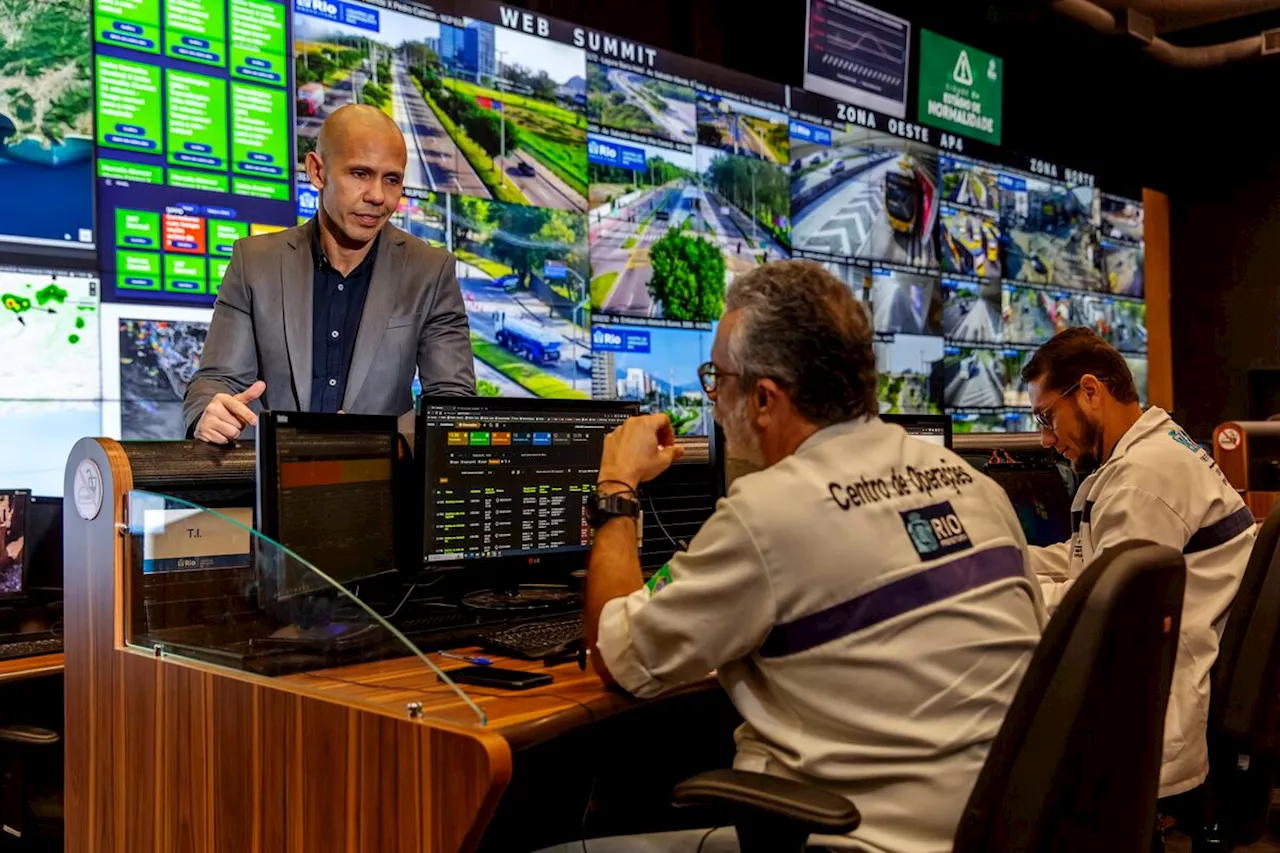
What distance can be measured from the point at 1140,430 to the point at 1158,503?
21 centimetres

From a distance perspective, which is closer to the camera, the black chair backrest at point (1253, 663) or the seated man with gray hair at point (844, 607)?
the seated man with gray hair at point (844, 607)

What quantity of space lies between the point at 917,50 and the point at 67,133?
448cm

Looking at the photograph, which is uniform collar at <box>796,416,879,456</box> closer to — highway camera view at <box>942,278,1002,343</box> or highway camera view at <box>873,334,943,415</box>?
highway camera view at <box>873,334,943,415</box>

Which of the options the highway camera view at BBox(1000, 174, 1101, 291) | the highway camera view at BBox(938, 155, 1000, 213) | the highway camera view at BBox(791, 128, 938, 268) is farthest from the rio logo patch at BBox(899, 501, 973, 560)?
the highway camera view at BBox(1000, 174, 1101, 291)

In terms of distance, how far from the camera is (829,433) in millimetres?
1526

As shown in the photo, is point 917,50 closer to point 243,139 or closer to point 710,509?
point 243,139

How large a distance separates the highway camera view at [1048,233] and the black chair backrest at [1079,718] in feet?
19.3

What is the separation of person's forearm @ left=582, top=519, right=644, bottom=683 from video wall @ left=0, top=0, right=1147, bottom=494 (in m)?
2.31

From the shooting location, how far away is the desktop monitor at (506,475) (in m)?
2.22

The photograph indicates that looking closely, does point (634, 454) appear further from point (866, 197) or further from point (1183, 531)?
point (866, 197)

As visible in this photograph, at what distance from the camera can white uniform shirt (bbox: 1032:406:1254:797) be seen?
2217mm

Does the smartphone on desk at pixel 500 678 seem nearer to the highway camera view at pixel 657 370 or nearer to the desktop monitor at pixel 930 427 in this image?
the desktop monitor at pixel 930 427

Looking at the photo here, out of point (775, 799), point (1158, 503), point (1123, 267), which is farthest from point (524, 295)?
point (1123, 267)

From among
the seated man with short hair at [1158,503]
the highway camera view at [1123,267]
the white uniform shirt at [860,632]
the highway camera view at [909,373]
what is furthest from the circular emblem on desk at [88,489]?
the highway camera view at [1123,267]
